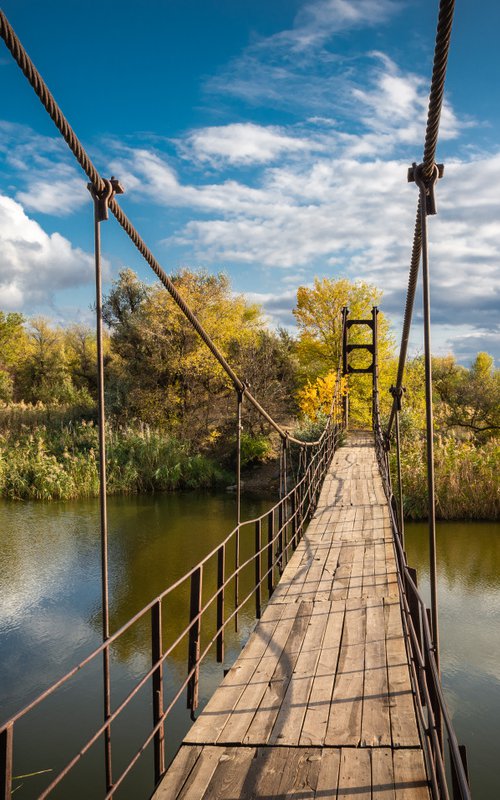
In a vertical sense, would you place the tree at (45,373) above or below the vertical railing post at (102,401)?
above

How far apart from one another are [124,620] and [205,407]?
10.4 m

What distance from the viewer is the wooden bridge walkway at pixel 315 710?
6.43ft

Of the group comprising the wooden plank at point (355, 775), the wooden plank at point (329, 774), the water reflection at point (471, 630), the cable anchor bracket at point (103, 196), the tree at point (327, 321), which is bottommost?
the water reflection at point (471, 630)

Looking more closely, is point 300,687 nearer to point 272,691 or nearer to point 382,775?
point 272,691

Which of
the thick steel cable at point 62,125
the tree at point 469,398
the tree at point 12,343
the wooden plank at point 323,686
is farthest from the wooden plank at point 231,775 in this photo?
the tree at point 12,343

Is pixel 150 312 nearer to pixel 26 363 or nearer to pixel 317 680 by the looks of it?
pixel 26 363

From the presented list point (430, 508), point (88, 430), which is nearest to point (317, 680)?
point (430, 508)

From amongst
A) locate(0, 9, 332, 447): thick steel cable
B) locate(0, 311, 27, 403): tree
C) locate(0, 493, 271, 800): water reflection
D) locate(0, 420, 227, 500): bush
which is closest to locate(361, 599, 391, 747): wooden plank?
locate(0, 493, 271, 800): water reflection

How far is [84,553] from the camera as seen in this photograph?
8992 mm

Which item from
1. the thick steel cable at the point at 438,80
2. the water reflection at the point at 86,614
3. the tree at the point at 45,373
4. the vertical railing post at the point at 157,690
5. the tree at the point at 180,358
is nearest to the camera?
the thick steel cable at the point at 438,80

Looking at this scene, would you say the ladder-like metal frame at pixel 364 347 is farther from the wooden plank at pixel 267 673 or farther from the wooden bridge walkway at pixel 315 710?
the wooden plank at pixel 267 673

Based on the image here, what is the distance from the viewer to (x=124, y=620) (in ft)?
21.9

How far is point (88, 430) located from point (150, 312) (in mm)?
4127

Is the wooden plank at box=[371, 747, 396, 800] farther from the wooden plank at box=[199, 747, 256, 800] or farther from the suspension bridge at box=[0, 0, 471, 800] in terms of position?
the wooden plank at box=[199, 747, 256, 800]
